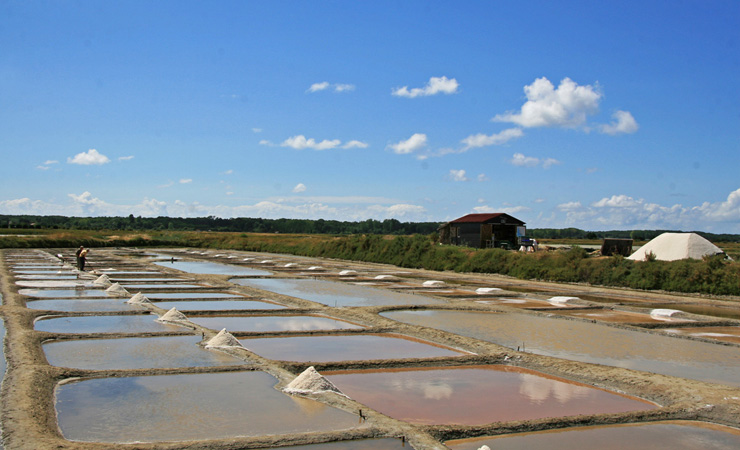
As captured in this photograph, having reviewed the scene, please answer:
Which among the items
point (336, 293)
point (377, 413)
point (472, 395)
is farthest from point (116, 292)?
point (377, 413)

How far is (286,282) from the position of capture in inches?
813

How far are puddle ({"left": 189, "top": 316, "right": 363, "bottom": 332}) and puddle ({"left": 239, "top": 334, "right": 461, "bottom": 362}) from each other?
0.97m

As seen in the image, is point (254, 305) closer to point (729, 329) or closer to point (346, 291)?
point (346, 291)

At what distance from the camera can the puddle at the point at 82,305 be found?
12.3m

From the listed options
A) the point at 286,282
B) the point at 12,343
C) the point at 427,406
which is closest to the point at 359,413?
the point at 427,406

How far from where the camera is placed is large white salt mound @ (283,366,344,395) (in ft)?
19.9

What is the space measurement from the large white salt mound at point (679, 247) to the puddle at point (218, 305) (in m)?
15.2

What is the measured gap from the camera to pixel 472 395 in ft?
20.6

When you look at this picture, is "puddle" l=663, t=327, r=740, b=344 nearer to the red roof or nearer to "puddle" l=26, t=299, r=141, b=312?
"puddle" l=26, t=299, r=141, b=312

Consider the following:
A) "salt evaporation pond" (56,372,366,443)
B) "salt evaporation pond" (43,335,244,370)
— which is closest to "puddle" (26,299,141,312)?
"salt evaporation pond" (43,335,244,370)

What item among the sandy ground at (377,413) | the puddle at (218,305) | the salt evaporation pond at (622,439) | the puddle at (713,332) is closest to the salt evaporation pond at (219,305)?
the puddle at (218,305)

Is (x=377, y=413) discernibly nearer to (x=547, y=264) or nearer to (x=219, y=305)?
(x=219, y=305)

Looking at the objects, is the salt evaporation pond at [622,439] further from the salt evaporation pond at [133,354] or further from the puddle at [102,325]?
the puddle at [102,325]

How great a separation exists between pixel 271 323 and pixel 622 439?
7289 mm
